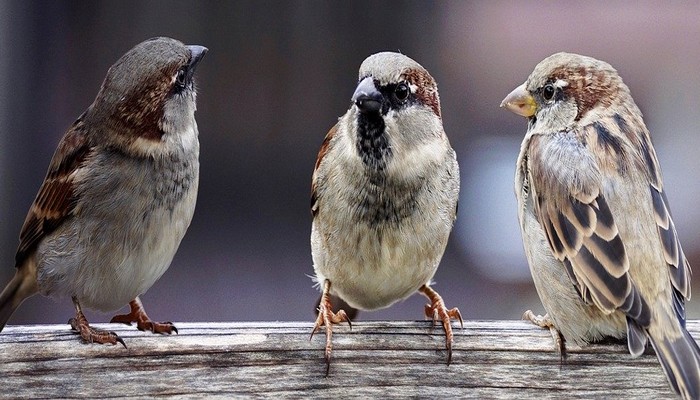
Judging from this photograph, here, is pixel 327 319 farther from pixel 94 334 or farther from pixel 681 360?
pixel 681 360

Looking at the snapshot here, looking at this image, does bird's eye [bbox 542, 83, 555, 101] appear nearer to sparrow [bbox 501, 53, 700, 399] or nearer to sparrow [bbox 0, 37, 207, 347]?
sparrow [bbox 501, 53, 700, 399]

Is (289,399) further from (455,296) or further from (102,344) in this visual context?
(455,296)

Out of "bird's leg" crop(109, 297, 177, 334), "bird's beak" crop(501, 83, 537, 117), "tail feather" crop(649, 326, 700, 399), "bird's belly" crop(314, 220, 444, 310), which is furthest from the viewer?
"bird's beak" crop(501, 83, 537, 117)

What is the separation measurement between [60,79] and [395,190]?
2709 millimetres

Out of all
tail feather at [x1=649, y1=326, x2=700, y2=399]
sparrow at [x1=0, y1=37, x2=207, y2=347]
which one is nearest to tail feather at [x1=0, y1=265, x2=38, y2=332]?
sparrow at [x1=0, y1=37, x2=207, y2=347]

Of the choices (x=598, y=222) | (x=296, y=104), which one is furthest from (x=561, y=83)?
(x=296, y=104)

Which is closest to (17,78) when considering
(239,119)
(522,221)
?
(239,119)

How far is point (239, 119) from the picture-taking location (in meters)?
5.07

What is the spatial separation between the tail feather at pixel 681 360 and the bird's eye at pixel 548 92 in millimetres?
692

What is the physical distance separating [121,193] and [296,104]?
105 inches

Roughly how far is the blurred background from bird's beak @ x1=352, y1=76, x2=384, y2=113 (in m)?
2.39

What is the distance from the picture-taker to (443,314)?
2535mm

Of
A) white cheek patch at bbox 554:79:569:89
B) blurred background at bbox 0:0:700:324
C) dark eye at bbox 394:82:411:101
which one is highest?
dark eye at bbox 394:82:411:101

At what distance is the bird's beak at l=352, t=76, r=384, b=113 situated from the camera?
2393 millimetres
